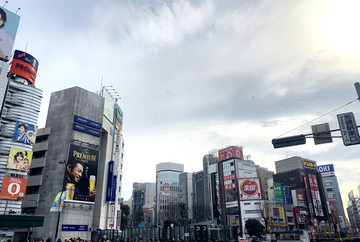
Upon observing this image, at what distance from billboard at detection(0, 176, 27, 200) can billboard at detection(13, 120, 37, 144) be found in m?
6.37

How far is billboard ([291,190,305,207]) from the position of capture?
311 ft

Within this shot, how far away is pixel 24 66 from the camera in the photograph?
4909cm

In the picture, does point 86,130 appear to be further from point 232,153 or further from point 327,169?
point 327,169

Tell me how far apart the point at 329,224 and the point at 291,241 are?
86.4m

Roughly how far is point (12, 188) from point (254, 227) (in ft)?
195

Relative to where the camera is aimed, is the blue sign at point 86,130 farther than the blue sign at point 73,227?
Yes

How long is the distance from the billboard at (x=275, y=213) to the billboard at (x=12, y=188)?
65.0 m

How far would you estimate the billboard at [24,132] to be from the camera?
44469 mm

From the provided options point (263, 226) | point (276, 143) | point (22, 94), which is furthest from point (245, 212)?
point (276, 143)

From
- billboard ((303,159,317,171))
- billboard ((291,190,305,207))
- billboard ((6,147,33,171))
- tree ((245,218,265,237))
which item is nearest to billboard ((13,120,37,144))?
billboard ((6,147,33,171))

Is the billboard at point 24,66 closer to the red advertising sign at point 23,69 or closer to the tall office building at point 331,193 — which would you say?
the red advertising sign at point 23,69

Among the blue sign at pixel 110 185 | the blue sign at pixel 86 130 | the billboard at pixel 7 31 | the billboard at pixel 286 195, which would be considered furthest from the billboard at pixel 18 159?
the billboard at pixel 286 195

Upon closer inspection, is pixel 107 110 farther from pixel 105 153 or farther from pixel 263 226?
pixel 263 226

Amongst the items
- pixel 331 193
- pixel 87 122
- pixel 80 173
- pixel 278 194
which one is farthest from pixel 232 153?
pixel 331 193
